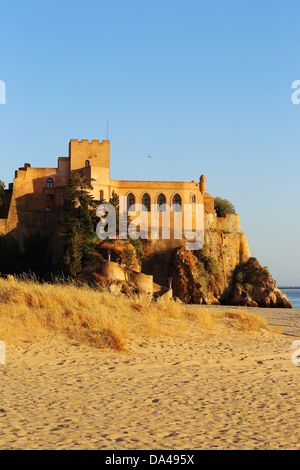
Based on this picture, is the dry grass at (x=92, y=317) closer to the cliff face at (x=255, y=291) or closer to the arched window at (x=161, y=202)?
the cliff face at (x=255, y=291)

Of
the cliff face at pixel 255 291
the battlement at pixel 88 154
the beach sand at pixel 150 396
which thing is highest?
the battlement at pixel 88 154

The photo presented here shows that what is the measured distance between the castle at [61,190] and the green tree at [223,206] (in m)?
7.71

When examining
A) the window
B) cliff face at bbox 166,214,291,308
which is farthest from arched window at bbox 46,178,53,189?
cliff face at bbox 166,214,291,308

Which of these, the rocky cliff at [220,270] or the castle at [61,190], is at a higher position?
the castle at [61,190]

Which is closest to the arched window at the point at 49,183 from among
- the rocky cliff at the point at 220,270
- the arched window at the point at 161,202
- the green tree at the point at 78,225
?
the green tree at the point at 78,225

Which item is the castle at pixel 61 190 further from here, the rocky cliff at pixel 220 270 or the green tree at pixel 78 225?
the rocky cliff at pixel 220 270

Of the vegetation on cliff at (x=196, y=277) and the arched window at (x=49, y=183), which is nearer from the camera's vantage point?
the vegetation on cliff at (x=196, y=277)

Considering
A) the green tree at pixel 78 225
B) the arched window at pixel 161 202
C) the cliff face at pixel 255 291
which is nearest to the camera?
the green tree at pixel 78 225

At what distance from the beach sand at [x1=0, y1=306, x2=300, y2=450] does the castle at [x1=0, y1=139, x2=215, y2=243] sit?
3608cm

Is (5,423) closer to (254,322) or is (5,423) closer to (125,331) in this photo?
(125,331)

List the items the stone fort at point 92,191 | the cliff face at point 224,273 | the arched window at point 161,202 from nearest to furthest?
the cliff face at point 224,273, the stone fort at point 92,191, the arched window at point 161,202

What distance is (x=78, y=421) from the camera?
23.1ft

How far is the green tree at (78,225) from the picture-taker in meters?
38.9

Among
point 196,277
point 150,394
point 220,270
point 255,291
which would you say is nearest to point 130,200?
point 196,277
